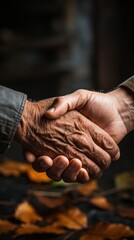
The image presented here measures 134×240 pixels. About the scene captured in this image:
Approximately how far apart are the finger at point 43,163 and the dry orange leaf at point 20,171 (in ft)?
2.26

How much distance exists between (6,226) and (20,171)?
29.6 inches

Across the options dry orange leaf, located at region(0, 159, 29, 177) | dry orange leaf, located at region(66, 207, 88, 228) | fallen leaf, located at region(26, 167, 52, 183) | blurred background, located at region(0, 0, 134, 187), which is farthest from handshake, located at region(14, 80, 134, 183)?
blurred background, located at region(0, 0, 134, 187)

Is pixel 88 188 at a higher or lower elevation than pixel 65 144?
lower

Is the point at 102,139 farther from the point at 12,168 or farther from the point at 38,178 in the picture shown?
the point at 12,168

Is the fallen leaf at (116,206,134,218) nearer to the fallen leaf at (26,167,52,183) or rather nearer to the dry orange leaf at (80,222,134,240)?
the dry orange leaf at (80,222,134,240)

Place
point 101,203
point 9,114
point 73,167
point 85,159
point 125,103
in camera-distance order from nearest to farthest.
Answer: point 9,114 → point 73,167 → point 85,159 → point 125,103 → point 101,203

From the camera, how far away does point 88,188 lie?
2.43 meters

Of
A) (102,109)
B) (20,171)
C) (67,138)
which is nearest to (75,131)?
(67,138)

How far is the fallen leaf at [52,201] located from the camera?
220 centimetres

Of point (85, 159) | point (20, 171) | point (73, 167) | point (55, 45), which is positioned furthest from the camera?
point (55, 45)

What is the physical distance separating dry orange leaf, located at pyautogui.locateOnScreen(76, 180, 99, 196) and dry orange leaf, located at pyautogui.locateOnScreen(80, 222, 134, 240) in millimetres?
447

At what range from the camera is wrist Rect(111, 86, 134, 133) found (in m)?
2.08

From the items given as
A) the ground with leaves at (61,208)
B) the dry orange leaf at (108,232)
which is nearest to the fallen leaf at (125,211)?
the ground with leaves at (61,208)

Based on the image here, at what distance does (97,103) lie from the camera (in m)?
2.00
